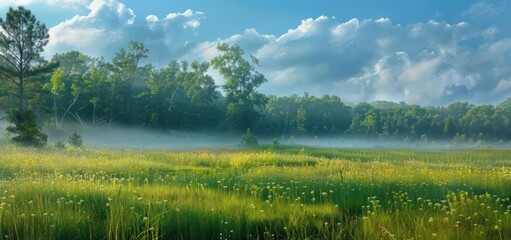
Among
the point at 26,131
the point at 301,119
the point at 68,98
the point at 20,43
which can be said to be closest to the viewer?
the point at 26,131

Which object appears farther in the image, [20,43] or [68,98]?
[68,98]

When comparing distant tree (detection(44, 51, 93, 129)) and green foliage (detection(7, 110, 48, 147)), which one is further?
distant tree (detection(44, 51, 93, 129))

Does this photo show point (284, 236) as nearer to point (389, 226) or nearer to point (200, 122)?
point (389, 226)

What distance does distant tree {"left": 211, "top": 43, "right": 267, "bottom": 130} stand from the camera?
76900 mm

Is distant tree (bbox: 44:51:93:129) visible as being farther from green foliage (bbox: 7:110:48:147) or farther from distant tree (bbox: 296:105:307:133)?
distant tree (bbox: 296:105:307:133)

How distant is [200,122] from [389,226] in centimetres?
7543

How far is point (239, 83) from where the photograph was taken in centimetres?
7806

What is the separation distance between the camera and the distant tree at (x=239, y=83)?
252ft

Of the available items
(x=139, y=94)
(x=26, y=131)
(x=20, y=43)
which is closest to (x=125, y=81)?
(x=139, y=94)

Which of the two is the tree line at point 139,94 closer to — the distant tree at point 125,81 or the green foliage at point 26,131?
the distant tree at point 125,81

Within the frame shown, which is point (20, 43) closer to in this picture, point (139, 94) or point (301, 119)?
point (139, 94)

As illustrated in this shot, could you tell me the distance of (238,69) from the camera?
77.6 metres

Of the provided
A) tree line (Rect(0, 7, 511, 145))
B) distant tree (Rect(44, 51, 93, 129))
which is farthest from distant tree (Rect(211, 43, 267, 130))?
distant tree (Rect(44, 51, 93, 129))

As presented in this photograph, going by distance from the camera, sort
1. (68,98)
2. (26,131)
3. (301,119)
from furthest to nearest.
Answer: (301,119), (68,98), (26,131)
